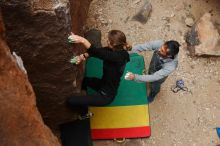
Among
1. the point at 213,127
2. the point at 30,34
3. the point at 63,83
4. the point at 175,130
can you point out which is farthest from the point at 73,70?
Answer: the point at 213,127

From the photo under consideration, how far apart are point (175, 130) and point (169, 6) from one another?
193 cm

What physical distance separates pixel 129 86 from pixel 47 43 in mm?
1819

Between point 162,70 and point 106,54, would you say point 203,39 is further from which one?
point 106,54

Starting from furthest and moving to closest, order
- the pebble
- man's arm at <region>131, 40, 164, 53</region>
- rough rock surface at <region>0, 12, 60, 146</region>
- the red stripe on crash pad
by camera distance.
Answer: the pebble
the red stripe on crash pad
man's arm at <region>131, 40, 164, 53</region>
rough rock surface at <region>0, 12, 60, 146</region>

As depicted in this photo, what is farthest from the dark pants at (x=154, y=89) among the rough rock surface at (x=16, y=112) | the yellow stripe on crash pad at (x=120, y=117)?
the rough rock surface at (x=16, y=112)

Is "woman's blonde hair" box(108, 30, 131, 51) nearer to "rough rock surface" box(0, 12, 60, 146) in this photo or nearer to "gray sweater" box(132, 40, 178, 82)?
"gray sweater" box(132, 40, 178, 82)

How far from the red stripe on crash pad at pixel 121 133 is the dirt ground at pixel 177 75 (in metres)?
0.10

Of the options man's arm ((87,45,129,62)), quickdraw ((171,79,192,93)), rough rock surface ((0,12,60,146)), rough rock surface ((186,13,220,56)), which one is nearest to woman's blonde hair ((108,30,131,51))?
man's arm ((87,45,129,62))

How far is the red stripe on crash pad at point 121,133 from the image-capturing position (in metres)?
5.94

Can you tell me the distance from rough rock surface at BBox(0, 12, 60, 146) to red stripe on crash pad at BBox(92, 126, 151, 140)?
6.73 feet

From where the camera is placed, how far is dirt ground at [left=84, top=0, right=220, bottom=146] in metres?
→ 6.16

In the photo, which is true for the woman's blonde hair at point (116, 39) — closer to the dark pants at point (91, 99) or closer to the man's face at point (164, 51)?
the man's face at point (164, 51)

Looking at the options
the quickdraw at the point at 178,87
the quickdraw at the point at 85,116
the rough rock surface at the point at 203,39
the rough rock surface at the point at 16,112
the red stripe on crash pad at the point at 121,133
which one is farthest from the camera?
the rough rock surface at the point at 203,39

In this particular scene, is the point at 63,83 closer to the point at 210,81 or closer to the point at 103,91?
the point at 103,91
